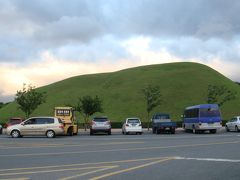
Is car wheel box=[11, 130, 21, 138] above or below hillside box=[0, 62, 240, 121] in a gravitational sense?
below

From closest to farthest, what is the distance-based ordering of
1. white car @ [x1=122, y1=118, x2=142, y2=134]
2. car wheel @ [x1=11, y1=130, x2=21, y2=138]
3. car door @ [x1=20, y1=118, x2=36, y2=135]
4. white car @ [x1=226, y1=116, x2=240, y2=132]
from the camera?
car door @ [x1=20, y1=118, x2=36, y2=135], car wheel @ [x1=11, y1=130, x2=21, y2=138], white car @ [x1=122, y1=118, x2=142, y2=134], white car @ [x1=226, y1=116, x2=240, y2=132]

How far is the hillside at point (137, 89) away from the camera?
9538 cm

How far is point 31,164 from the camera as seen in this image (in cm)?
1493

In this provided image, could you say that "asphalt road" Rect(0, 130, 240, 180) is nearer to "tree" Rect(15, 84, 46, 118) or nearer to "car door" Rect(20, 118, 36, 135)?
"car door" Rect(20, 118, 36, 135)

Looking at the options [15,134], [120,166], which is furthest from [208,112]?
[120,166]

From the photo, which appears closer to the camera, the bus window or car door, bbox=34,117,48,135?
car door, bbox=34,117,48,135

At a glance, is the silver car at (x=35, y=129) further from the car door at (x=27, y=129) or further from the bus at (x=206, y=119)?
the bus at (x=206, y=119)

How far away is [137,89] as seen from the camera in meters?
107

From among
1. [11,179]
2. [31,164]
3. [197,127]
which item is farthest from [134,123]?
[11,179]

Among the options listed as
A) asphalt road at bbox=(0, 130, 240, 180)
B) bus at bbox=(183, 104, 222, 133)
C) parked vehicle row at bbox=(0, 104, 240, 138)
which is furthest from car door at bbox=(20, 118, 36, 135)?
asphalt road at bbox=(0, 130, 240, 180)

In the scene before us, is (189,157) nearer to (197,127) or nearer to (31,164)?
(31,164)

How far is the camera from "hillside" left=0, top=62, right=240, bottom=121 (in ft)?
313

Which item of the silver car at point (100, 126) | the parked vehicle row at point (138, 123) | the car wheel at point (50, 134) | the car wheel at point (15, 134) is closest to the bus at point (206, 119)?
the parked vehicle row at point (138, 123)

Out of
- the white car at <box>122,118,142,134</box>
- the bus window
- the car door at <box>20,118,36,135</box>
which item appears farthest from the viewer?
the bus window
